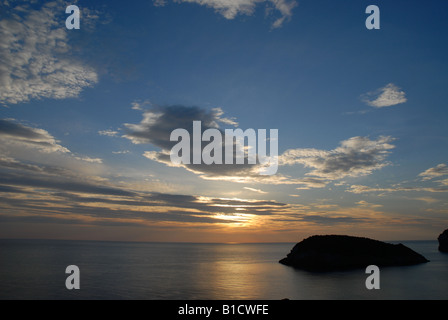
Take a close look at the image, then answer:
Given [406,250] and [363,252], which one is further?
[406,250]

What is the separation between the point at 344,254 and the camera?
107438 mm

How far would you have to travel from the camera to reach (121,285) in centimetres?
6575

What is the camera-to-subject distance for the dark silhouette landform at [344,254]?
10631cm

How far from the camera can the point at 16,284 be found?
2470 inches

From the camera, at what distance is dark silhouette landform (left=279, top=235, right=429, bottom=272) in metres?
106

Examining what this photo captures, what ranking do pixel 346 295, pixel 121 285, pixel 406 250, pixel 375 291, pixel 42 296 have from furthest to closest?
pixel 406 250, pixel 121 285, pixel 375 291, pixel 346 295, pixel 42 296
